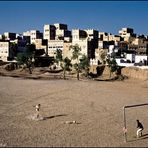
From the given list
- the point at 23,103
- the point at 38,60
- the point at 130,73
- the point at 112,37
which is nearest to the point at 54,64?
the point at 38,60

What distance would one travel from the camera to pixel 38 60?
326 ft

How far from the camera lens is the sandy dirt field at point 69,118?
2320 cm

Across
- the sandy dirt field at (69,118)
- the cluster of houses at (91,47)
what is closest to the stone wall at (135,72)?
the cluster of houses at (91,47)

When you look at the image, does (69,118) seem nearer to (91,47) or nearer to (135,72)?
(135,72)

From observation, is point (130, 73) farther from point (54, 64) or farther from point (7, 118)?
point (7, 118)

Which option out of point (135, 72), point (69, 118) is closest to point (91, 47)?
point (135, 72)

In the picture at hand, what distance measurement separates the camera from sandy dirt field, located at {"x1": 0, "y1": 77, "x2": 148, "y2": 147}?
2320 centimetres

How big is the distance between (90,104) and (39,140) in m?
15.3

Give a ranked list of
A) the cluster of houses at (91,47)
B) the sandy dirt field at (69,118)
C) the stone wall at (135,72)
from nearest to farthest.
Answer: the sandy dirt field at (69,118)
the stone wall at (135,72)
the cluster of houses at (91,47)

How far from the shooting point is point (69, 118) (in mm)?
30203

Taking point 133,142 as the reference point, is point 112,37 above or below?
above

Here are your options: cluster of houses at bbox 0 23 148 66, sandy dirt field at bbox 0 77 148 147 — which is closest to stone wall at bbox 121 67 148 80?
cluster of houses at bbox 0 23 148 66

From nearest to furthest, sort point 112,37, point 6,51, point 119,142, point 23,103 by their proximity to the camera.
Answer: point 119,142
point 23,103
point 6,51
point 112,37

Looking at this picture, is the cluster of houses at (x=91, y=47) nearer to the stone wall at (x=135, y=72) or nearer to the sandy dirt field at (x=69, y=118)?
the stone wall at (x=135, y=72)
